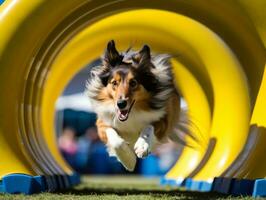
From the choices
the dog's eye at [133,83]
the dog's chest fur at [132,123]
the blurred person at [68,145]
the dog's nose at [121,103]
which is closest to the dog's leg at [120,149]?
the dog's chest fur at [132,123]

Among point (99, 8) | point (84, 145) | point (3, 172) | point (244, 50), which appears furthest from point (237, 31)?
point (84, 145)

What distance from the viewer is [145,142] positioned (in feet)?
21.7

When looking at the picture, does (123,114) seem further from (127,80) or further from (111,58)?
(111,58)

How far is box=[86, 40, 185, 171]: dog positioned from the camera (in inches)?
264

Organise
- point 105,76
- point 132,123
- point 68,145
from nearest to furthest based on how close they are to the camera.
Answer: point 132,123, point 105,76, point 68,145

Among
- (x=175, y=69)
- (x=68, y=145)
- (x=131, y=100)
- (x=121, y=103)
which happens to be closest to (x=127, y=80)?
(x=131, y=100)

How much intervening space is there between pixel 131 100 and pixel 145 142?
47 cm

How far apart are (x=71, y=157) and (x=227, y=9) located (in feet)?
39.5

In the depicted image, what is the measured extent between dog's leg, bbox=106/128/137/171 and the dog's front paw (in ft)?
0.56

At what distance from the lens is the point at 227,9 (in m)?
7.03

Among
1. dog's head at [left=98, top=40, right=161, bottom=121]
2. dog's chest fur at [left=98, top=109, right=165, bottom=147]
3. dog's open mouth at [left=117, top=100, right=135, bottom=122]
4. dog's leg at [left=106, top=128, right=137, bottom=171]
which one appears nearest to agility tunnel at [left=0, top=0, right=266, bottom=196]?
dog's head at [left=98, top=40, right=161, bottom=121]

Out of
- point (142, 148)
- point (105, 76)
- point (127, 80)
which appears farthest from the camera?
point (105, 76)

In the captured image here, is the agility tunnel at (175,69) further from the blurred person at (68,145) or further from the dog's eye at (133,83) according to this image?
the blurred person at (68,145)

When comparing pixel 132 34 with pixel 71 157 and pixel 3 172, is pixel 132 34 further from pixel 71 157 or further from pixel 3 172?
pixel 71 157
